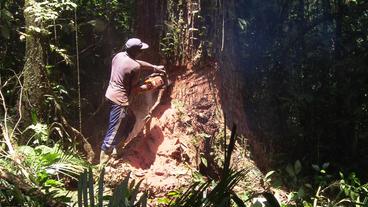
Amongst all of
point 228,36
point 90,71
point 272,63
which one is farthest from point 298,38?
point 90,71

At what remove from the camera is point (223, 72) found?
23.9 feet

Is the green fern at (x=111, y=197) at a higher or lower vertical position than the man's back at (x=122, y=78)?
higher

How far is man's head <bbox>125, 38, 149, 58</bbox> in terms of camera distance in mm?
6602

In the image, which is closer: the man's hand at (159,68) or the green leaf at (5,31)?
the man's hand at (159,68)

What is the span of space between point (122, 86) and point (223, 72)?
1.53 meters

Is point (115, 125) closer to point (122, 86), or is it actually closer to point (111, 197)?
point (122, 86)

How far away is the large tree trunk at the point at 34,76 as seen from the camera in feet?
22.2

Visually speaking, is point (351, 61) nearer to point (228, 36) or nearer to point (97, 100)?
point (228, 36)

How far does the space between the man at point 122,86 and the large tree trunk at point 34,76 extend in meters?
0.97

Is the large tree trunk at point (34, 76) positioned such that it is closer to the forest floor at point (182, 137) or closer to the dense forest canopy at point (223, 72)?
the dense forest canopy at point (223, 72)

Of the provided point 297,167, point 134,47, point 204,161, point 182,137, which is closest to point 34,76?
point 134,47

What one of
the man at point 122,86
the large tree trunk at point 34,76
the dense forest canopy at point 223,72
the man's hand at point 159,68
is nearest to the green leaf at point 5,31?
the dense forest canopy at point 223,72

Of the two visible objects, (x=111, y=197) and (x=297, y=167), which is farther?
(x=297, y=167)

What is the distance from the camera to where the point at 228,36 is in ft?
24.0
